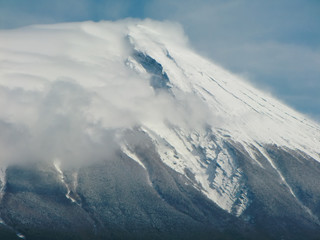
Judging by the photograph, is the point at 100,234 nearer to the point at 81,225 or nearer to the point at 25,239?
the point at 81,225

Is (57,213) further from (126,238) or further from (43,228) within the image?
(126,238)

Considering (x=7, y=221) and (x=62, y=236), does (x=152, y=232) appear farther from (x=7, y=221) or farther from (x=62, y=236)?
(x=7, y=221)

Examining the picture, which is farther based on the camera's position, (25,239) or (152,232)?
(152,232)

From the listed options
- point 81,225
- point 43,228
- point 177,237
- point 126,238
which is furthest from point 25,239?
point 177,237

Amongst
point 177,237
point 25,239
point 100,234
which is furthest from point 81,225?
point 177,237

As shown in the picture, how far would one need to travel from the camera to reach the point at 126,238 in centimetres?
19388

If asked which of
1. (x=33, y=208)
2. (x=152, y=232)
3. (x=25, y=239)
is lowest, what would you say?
(x=25, y=239)

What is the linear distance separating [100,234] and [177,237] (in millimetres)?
28473

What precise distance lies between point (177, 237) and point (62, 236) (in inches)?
1662

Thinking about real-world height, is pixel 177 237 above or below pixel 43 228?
above

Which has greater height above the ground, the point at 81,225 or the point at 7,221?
the point at 81,225

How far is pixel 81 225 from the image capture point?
197500 millimetres

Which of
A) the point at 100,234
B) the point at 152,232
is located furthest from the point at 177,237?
the point at 100,234

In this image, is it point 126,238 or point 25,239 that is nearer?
point 25,239
